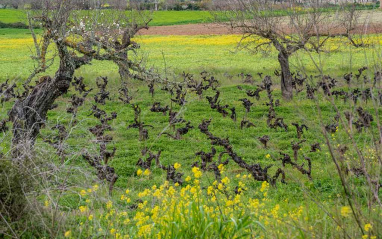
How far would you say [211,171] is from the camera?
415 inches

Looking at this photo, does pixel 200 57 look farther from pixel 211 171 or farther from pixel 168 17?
pixel 168 17

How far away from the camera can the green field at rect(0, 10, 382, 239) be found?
4.90 m

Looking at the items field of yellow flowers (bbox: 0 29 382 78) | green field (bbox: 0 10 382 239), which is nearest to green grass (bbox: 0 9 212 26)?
field of yellow flowers (bbox: 0 29 382 78)

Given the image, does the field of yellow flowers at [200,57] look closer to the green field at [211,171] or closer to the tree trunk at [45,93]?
the green field at [211,171]

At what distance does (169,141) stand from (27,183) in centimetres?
742

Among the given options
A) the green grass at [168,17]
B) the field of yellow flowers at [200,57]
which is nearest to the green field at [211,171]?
the field of yellow flowers at [200,57]

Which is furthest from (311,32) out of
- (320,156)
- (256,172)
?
(256,172)

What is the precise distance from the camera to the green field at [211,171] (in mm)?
4896

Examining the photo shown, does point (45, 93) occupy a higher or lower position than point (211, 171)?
higher

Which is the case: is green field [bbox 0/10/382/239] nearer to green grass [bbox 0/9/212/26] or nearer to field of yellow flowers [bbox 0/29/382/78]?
field of yellow flowers [bbox 0/29/382/78]

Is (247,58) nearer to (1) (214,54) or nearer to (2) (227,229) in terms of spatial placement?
(1) (214,54)

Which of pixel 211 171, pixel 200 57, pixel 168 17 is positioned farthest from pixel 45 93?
pixel 168 17

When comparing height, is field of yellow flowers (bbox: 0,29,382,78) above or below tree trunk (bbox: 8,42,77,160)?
below

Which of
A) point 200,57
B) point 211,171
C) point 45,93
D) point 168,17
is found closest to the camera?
point 45,93
